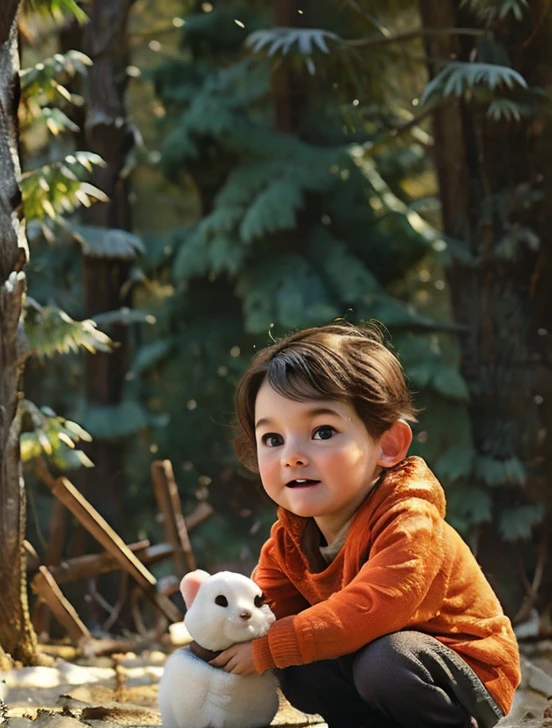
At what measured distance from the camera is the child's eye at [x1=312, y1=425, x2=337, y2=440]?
1885mm

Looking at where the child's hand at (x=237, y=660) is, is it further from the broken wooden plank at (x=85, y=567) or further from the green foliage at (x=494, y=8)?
the green foliage at (x=494, y=8)

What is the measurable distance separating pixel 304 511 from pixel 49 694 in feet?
4.82

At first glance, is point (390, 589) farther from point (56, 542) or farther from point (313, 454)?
point (56, 542)

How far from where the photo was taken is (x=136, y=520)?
7.35 m

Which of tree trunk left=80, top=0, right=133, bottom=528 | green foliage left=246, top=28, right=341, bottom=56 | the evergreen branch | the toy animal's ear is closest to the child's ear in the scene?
the toy animal's ear

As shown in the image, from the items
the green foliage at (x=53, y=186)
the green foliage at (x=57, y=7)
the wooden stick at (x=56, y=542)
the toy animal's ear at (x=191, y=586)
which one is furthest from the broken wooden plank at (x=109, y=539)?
the toy animal's ear at (x=191, y=586)

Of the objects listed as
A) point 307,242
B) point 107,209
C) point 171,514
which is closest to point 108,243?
point 107,209

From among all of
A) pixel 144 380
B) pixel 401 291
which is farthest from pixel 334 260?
pixel 144 380

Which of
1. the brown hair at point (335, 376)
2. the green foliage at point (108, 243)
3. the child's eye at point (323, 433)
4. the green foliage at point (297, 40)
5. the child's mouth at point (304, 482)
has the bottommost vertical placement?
the green foliage at point (108, 243)

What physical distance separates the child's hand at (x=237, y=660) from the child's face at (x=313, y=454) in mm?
279

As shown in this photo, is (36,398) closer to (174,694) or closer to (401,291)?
(401,291)

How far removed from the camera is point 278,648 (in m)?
1.77

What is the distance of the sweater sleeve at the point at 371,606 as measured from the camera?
1726mm

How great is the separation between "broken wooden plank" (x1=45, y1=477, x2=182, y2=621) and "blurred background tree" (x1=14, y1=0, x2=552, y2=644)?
2.40 ft
